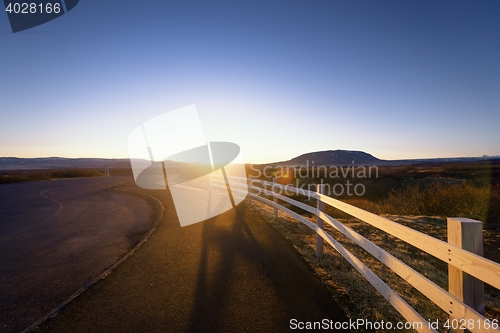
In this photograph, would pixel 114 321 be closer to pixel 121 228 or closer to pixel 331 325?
pixel 331 325

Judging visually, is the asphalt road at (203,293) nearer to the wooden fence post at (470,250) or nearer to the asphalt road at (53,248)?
the asphalt road at (53,248)

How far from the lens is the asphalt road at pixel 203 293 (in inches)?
136

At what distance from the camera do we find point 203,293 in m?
4.20

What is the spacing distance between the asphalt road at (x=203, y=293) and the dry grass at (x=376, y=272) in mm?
272

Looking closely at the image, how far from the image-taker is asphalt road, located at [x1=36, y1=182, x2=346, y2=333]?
3451mm

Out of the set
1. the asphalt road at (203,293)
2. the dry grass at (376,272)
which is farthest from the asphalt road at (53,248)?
the dry grass at (376,272)

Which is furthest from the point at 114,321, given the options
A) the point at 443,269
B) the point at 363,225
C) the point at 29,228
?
the point at 363,225

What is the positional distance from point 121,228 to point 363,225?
7.90 m

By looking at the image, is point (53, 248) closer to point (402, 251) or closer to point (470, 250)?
point (470, 250)

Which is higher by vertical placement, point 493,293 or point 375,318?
point 375,318

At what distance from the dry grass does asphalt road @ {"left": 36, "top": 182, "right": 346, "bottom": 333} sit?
27 cm

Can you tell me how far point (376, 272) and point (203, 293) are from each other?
3188 millimetres

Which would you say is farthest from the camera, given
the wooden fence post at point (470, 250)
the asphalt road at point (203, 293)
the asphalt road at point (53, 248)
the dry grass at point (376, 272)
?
the asphalt road at point (53, 248)

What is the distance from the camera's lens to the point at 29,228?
8844 millimetres
